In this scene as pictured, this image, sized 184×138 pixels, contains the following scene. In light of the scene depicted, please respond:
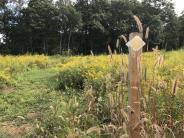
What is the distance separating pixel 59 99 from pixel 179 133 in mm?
4486

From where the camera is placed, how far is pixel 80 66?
10227 millimetres

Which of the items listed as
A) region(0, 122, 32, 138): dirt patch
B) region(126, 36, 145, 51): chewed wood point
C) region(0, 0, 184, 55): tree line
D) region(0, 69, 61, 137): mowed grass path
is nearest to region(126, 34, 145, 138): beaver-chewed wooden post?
region(126, 36, 145, 51): chewed wood point

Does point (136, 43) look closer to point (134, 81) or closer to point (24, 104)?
point (134, 81)

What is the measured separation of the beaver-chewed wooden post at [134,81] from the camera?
3.98 metres

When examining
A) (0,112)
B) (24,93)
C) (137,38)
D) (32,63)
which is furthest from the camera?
(32,63)

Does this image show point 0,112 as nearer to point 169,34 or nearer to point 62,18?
point 62,18

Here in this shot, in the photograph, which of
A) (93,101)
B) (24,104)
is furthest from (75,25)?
(93,101)

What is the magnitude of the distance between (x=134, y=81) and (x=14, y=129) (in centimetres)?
331

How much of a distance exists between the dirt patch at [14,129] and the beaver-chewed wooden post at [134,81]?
8.28 feet

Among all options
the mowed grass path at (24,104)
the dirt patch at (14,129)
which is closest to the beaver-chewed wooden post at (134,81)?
the mowed grass path at (24,104)

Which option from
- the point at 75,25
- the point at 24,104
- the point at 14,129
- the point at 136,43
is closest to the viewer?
the point at 136,43

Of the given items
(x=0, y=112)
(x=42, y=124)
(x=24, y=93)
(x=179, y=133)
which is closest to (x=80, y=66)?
(x=24, y=93)

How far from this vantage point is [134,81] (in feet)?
13.5

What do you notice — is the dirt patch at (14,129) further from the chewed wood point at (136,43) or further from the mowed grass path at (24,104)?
the chewed wood point at (136,43)
